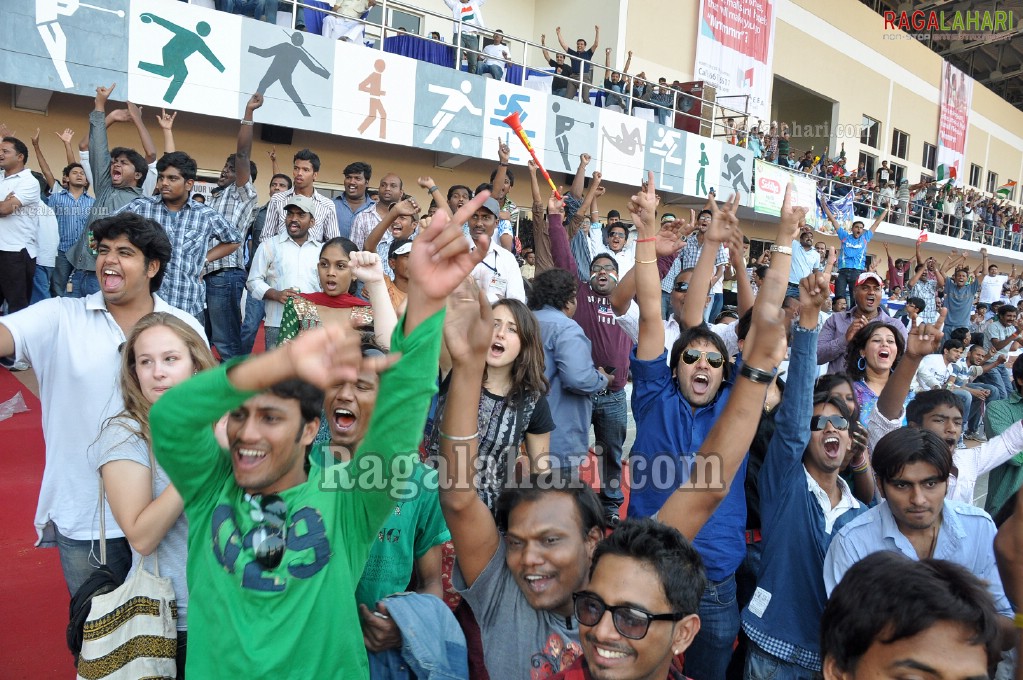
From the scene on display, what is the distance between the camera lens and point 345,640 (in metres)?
1.73

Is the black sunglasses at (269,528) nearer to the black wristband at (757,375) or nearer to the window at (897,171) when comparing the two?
the black wristband at (757,375)

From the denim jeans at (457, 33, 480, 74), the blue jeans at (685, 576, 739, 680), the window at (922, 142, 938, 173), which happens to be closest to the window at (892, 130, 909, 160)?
the window at (922, 142, 938, 173)

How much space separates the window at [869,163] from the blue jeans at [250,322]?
22168mm

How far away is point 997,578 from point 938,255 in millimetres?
26272

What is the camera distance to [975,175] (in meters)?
29.6

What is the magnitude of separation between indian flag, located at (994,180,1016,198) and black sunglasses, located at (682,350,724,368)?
32080 millimetres

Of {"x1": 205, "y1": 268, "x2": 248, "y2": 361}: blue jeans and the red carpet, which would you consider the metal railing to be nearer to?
{"x1": 205, "y1": 268, "x2": 248, "y2": 361}: blue jeans

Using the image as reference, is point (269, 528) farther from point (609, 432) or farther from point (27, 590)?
point (609, 432)

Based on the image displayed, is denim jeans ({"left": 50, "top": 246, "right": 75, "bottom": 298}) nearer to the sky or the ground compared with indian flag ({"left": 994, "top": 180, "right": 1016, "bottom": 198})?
nearer to the ground

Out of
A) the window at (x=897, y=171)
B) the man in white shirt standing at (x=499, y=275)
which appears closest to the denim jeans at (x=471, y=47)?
the man in white shirt standing at (x=499, y=275)

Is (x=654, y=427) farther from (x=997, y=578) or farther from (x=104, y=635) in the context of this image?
(x=104, y=635)

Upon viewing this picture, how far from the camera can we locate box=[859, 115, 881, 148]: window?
23.0 m

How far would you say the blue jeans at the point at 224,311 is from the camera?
5406 mm

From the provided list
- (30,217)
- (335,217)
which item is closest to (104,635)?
(335,217)
